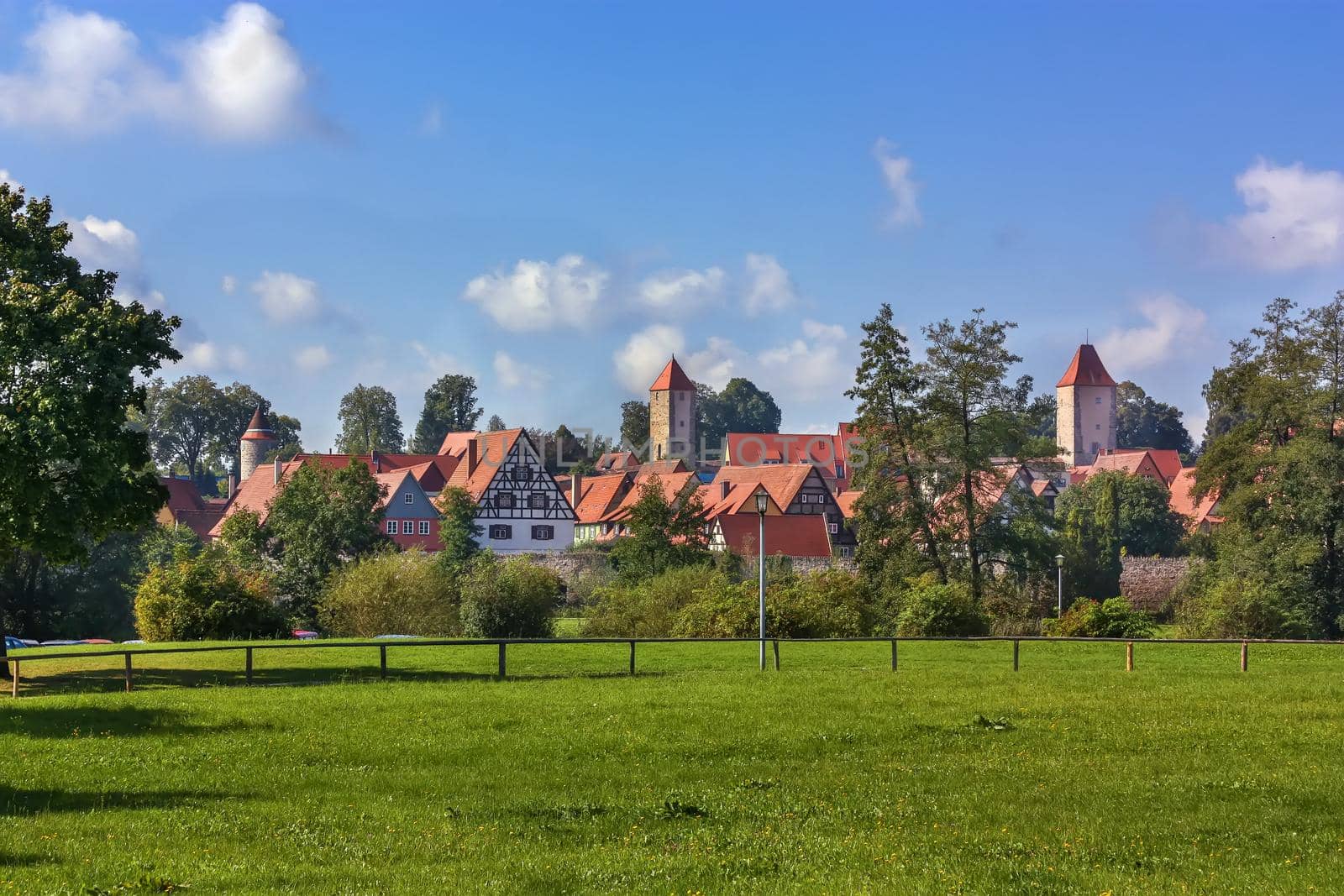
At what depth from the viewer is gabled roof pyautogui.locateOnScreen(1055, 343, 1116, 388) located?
632 feet

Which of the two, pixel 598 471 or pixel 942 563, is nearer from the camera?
pixel 942 563

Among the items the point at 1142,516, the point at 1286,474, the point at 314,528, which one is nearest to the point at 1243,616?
the point at 1286,474

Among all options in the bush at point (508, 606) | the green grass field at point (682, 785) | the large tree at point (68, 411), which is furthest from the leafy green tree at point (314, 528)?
the green grass field at point (682, 785)

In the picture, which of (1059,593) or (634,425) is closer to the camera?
(1059,593)

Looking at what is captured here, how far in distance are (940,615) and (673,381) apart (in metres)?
136

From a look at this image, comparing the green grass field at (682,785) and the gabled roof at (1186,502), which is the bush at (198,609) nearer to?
the green grass field at (682,785)

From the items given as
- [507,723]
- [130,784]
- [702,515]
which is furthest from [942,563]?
[130,784]

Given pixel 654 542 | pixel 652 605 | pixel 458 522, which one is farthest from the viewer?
pixel 458 522

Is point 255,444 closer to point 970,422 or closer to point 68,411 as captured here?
point 970,422

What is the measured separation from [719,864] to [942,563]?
48.7 meters

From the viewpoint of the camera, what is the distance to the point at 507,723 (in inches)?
776

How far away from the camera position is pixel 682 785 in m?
15.3

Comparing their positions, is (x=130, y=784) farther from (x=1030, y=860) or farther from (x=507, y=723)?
(x=1030, y=860)

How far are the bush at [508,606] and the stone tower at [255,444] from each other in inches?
4187
